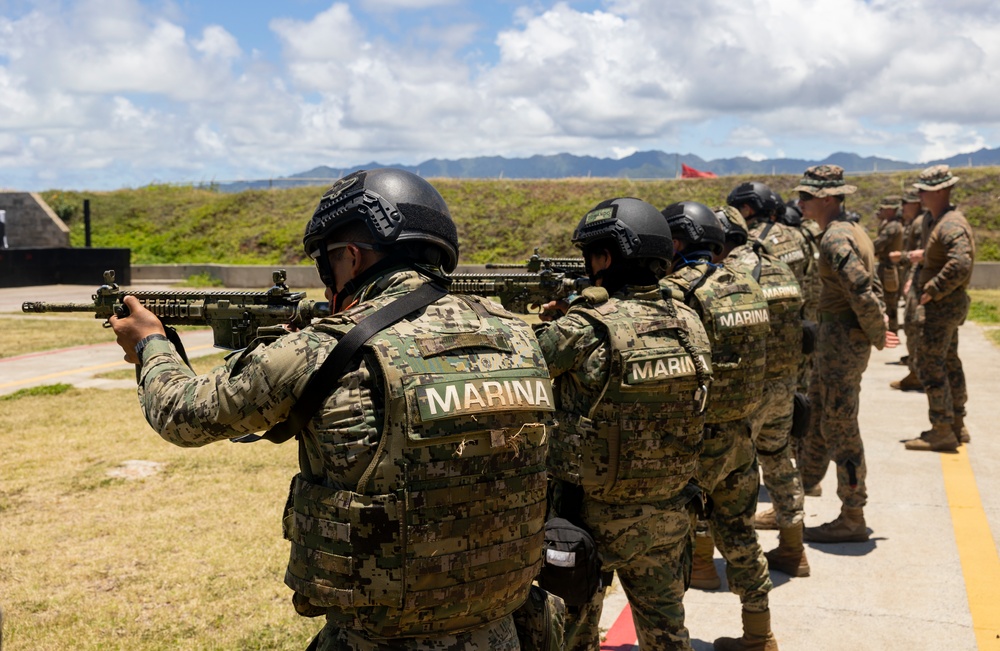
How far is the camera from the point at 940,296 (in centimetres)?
873

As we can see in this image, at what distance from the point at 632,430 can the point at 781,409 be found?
7.78ft

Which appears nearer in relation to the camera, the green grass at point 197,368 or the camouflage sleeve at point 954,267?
the camouflage sleeve at point 954,267

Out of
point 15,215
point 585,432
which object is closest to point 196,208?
point 15,215

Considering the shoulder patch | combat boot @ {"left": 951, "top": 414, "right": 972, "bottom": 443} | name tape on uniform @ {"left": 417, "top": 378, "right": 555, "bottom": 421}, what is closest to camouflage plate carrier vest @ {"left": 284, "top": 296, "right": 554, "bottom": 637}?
name tape on uniform @ {"left": 417, "top": 378, "right": 555, "bottom": 421}

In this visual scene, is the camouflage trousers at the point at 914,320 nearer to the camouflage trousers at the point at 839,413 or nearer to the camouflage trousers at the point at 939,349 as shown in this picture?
the camouflage trousers at the point at 939,349

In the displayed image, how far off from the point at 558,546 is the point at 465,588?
0.97 m

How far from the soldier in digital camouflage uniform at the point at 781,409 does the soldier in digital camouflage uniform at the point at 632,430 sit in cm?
197

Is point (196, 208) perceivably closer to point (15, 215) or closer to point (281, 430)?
point (15, 215)

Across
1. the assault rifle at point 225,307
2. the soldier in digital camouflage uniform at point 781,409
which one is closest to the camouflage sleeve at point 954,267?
the soldier in digital camouflage uniform at point 781,409

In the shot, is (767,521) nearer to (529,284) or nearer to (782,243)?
(782,243)

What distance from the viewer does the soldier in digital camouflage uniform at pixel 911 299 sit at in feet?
30.2

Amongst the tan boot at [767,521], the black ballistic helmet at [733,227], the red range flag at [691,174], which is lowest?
the tan boot at [767,521]

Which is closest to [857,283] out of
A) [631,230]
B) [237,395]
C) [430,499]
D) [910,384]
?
[631,230]

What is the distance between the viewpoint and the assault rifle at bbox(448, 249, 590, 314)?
5930mm
